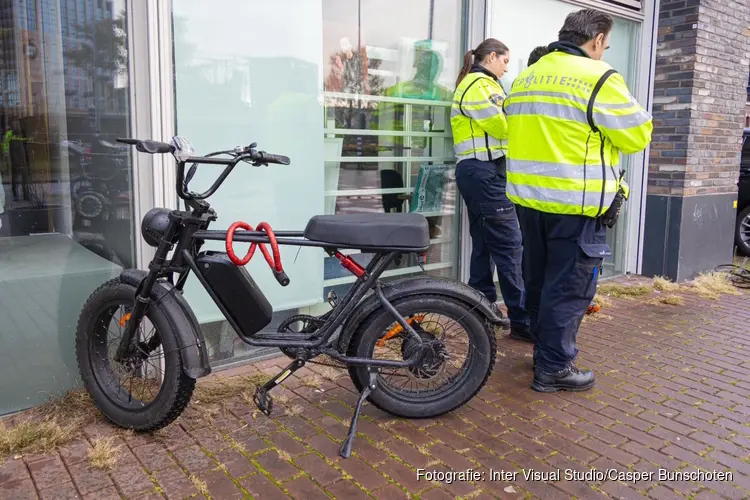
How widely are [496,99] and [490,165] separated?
1.54 ft

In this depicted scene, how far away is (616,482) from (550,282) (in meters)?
1.29

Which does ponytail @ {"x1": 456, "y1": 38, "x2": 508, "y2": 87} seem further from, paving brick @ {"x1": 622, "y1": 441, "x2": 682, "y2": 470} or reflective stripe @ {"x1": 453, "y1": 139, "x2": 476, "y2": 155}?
paving brick @ {"x1": 622, "y1": 441, "x2": 682, "y2": 470}

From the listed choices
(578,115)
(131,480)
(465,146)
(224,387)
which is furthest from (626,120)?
(131,480)

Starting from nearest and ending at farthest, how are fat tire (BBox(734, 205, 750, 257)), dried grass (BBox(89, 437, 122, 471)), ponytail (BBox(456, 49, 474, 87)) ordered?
dried grass (BBox(89, 437, 122, 471))
ponytail (BBox(456, 49, 474, 87))
fat tire (BBox(734, 205, 750, 257))

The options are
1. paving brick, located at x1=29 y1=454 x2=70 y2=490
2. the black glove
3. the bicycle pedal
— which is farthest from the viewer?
the black glove

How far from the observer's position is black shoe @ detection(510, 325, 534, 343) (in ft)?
16.3

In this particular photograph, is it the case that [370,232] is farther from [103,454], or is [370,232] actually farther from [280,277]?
[103,454]

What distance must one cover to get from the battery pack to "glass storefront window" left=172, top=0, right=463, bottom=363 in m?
0.53

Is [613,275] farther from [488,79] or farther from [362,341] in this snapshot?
[362,341]

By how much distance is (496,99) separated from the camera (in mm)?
4727

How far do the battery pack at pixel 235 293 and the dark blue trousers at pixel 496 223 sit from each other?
6.95 ft

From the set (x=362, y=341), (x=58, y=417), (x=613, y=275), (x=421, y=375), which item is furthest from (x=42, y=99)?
(x=613, y=275)

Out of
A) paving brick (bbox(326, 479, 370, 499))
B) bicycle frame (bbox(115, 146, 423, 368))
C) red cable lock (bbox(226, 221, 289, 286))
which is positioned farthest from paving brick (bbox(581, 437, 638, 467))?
red cable lock (bbox(226, 221, 289, 286))

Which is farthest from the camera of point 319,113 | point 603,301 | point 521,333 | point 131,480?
point 603,301
